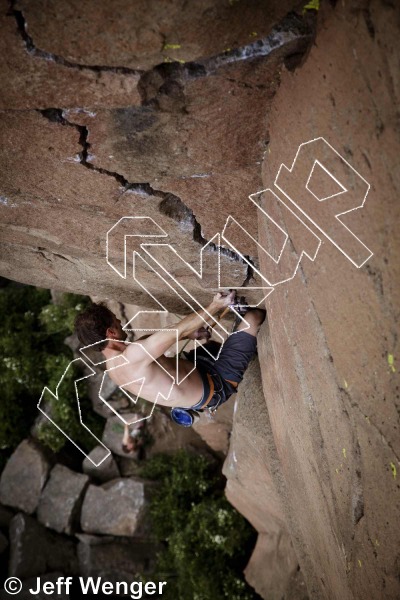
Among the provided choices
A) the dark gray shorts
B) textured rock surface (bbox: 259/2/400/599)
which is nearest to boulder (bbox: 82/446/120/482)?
the dark gray shorts

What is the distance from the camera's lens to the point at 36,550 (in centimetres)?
585

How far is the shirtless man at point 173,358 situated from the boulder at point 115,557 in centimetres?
316

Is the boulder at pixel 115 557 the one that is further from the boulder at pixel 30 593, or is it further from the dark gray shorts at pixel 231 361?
the dark gray shorts at pixel 231 361

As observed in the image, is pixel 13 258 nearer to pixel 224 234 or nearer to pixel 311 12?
pixel 224 234

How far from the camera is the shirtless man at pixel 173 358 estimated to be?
2.85m

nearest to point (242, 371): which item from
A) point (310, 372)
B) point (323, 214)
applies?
point (310, 372)

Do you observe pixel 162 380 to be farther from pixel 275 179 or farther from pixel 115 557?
pixel 115 557

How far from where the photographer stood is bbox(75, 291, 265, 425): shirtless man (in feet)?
9.34

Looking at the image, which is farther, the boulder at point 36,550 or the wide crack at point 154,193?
the boulder at point 36,550

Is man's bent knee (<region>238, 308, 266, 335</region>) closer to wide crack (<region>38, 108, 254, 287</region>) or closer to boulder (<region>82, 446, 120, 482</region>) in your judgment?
wide crack (<region>38, 108, 254, 287</region>)

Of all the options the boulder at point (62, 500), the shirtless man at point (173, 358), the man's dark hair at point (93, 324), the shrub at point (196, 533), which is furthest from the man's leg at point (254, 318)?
the boulder at point (62, 500)

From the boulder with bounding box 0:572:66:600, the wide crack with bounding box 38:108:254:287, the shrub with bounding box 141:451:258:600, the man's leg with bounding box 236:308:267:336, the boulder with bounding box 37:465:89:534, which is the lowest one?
the boulder with bounding box 0:572:66:600

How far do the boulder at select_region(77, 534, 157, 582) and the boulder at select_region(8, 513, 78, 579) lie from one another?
18cm

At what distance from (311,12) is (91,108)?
827mm
